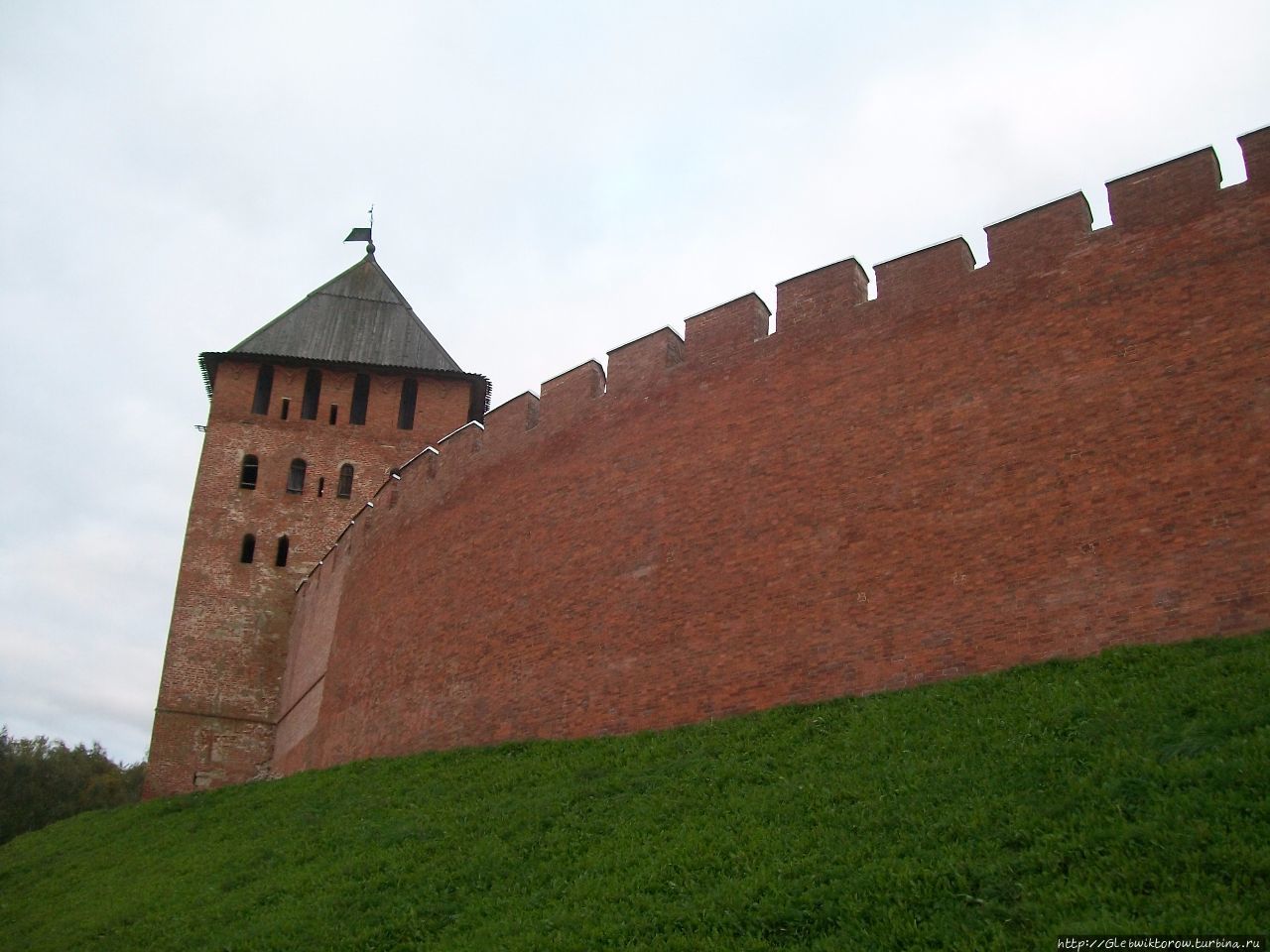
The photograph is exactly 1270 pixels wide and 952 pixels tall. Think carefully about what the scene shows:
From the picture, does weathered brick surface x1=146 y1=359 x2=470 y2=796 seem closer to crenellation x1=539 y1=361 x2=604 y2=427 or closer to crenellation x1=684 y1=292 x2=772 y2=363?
crenellation x1=539 y1=361 x2=604 y2=427

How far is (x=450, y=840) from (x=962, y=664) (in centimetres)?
476

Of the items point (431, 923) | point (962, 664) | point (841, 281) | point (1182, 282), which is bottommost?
point (431, 923)

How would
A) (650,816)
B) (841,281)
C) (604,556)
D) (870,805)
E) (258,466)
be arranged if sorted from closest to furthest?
(870,805), (650,816), (841,281), (604,556), (258,466)

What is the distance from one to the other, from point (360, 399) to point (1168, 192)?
1860cm

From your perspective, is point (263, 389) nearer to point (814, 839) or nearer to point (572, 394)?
point (572, 394)

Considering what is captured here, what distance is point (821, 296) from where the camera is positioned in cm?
1375

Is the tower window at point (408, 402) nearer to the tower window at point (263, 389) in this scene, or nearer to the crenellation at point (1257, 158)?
the tower window at point (263, 389)

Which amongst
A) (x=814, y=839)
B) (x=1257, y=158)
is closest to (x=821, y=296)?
(x=1257, y=158)

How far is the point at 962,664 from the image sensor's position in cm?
1099

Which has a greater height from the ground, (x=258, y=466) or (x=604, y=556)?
(x=258, y=466)

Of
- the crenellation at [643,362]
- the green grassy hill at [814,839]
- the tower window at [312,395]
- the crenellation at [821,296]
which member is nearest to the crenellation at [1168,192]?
the crenellation at [821,296]

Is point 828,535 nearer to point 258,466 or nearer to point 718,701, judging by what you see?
point 718,701

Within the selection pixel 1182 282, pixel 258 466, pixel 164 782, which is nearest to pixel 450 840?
pixel 1182 282

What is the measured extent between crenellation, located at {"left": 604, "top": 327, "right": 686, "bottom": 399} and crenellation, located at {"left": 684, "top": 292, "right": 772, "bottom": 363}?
0.25m
